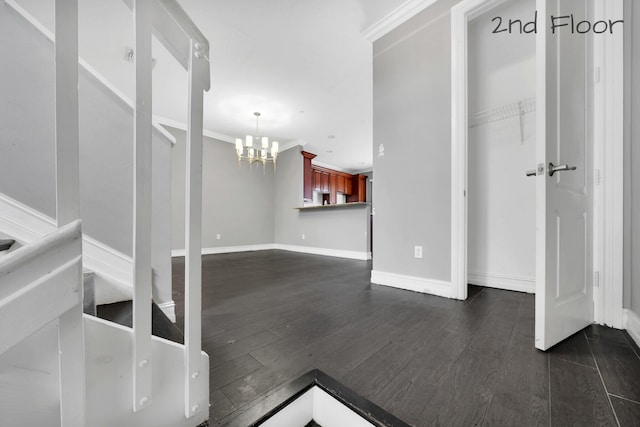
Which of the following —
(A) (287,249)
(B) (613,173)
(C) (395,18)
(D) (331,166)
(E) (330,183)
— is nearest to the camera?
(B) (613,173)

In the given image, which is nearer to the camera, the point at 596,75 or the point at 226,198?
the point at 596,75

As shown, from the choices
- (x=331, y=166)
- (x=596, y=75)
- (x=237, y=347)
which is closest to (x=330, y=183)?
(x=331, y=166)

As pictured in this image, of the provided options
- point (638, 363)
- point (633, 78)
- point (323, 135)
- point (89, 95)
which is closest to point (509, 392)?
point (638, 363)

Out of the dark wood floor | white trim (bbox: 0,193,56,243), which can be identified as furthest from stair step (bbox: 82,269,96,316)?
the dark wood floor

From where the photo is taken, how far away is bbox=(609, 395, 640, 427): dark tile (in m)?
0.66

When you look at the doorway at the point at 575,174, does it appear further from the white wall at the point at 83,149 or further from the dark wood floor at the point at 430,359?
the white wall at the point at 83,149

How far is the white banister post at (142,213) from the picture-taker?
51 centimetres

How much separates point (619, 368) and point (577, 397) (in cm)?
35

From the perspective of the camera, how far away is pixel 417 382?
81cm

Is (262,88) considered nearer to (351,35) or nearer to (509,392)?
(351,35)

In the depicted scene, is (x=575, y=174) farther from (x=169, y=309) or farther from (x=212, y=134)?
(x=212, y=134)

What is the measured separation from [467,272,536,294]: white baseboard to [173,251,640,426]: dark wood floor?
0.66ft

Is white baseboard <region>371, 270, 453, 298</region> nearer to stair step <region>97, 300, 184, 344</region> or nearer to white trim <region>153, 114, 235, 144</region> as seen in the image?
stair step <region>97, 300, 184, 344</region>

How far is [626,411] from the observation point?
0.70 m
